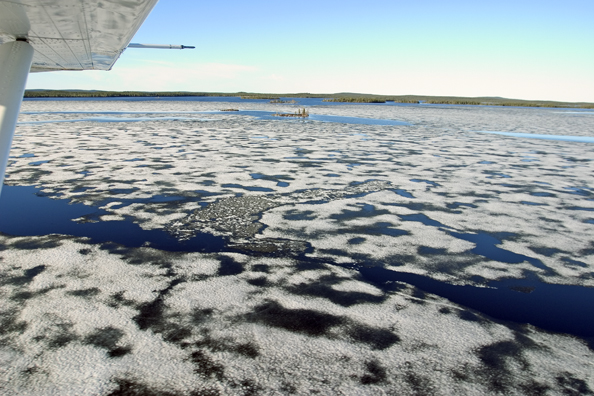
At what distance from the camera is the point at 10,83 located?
98.9 inches

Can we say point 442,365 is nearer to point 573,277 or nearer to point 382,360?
point 382,360

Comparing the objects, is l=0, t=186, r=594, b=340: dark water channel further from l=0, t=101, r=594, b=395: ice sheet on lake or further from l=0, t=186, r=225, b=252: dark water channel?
l=0, t=101, r=594, b=395: ice sheet on lake

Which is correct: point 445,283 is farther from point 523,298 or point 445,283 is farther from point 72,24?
point 72,24

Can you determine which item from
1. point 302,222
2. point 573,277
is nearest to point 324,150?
point 302,222

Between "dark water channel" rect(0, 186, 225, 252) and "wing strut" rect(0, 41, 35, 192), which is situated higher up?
"wing strut" rect(0, 41, 35, 192)

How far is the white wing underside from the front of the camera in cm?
213

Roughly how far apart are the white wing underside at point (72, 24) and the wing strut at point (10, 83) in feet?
0.31

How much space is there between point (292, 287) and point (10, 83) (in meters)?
2.41

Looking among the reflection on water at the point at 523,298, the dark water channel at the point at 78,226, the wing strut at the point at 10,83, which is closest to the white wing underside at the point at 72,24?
the wing strut at the point at 10,83

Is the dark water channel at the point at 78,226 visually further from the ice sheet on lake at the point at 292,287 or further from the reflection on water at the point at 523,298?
the reflection on water at the point at 523,298

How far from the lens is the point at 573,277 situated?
11.6 ft

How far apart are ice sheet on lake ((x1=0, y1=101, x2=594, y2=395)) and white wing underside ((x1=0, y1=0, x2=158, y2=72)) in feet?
6.06

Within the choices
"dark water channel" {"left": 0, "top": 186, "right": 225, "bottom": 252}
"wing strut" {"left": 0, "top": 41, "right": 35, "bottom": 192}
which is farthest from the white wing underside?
"dark water channel" {"left": 0, "top": 186, "right": 225, "bottom": 252}

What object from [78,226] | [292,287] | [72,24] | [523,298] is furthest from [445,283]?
[78,226]
